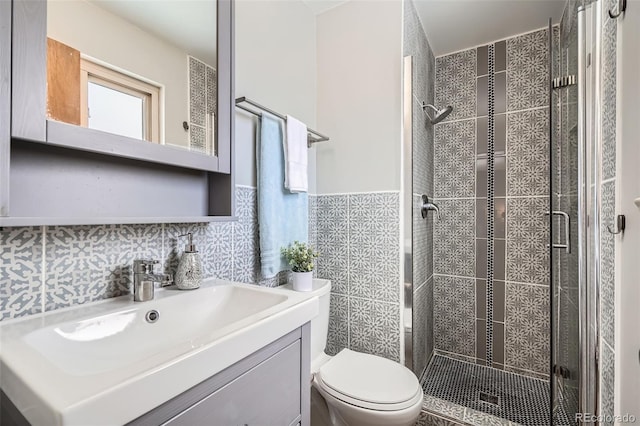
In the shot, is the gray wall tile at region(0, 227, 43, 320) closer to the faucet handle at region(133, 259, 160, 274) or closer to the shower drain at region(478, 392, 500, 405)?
the faucet handle at region(133, 259, 160, 274)

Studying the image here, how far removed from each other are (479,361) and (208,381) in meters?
2.22

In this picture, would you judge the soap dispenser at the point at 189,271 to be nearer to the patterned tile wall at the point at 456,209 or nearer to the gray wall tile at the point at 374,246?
the gray wall tile at the point at 374,246

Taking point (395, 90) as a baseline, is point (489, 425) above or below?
below

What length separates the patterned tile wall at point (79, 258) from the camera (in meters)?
0.69

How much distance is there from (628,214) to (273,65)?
1.47m

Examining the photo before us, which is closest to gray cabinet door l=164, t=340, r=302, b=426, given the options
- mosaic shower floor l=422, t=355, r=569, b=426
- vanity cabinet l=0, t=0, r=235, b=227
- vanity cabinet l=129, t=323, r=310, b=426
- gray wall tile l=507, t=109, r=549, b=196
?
vanity cabinet l=129, t=323, r=310, b=426

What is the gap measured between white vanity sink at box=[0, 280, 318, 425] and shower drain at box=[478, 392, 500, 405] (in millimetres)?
1506

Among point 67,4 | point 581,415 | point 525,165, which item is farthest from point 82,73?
point 525,165

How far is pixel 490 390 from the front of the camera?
1813mm

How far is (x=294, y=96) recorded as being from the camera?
5.43 feet

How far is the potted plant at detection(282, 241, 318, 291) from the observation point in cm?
141

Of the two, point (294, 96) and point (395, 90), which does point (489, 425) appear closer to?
point (395, 90)

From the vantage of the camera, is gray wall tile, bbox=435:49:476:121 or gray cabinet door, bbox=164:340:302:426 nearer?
gray cabinet door, bbox=164:340:302:426

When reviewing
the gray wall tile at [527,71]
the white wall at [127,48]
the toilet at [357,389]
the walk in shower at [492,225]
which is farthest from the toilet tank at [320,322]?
the gray wall tile at [527,71]
